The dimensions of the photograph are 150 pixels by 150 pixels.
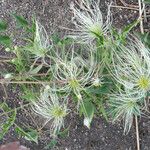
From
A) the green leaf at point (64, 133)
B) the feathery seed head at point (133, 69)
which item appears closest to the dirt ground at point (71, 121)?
the green leaf at point (64, 133)

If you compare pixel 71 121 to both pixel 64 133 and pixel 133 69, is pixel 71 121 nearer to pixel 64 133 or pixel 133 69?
pixel 64 133

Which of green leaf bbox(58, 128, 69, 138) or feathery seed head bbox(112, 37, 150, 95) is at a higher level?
feathery seed head bbox(112, 37, 150, 95)

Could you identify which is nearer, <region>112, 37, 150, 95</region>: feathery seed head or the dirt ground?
<region>112, 37, 150, 95</region>: feathery seed head

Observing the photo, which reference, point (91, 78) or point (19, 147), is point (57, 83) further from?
point (19, 147)

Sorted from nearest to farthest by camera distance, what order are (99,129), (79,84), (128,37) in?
(79,84) → (128,37) → (99,129)

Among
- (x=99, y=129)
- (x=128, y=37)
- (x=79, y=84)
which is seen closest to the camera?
(x=79, y=84)

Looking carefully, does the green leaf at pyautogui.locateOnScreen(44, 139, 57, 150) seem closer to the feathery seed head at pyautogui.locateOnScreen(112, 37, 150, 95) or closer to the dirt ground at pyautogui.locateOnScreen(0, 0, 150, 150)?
the dirt ground at pyautogui.locateOnScreen(0, 0, 150, 150)

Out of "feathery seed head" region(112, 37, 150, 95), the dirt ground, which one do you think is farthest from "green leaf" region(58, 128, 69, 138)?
"feathery seed head" region(112, 37, 150, 95)

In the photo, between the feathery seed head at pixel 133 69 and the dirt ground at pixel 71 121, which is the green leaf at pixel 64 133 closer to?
the dirt ground at pixel 71 121

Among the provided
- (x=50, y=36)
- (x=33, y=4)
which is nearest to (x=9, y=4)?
(x=33, y=4)
